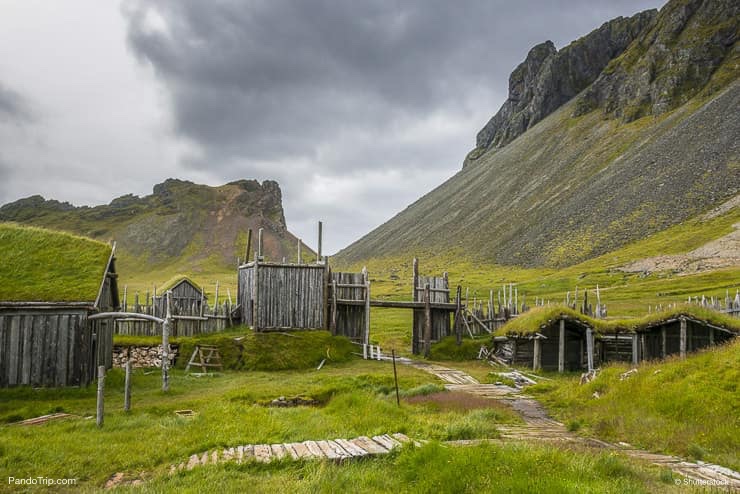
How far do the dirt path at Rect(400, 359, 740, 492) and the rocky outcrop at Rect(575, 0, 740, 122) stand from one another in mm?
102080

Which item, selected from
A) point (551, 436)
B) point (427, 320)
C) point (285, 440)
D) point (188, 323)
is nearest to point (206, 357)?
point (188, 323)

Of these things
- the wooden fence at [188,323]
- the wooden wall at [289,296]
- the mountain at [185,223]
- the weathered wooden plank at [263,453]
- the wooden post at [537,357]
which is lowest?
the wooden post at [537,357]

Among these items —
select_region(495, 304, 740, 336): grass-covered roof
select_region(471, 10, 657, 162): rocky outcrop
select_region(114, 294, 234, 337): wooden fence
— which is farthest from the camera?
select_region(471, 10, 657, 162): rocky outcrop

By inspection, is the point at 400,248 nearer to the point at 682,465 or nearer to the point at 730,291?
the point at 730,291

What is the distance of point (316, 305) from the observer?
2462 centimetres

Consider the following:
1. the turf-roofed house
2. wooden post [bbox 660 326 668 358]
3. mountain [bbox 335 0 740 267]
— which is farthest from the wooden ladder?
mountain [bbox 335 0 740 267]

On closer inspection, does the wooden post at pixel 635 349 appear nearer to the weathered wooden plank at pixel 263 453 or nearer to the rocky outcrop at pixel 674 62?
the weathered wooden plank at pixel 263 453

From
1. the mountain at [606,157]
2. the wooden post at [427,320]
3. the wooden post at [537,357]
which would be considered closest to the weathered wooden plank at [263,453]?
the wooden post at [537,357]

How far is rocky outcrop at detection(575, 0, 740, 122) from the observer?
327 ft

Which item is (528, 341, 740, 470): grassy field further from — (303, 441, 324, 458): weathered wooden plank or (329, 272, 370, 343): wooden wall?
(329, 272, 370, 343): wooden wall

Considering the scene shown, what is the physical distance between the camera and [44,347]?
14.9m

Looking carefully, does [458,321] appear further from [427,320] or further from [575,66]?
[575,66]

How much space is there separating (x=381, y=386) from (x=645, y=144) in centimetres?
8945

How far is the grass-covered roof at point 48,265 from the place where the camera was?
15227mm
